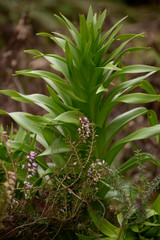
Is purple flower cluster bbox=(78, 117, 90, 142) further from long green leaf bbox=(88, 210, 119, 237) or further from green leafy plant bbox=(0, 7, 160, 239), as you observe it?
long green leaf bbox=(88, 210, 119, 237)

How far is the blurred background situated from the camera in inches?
86.9

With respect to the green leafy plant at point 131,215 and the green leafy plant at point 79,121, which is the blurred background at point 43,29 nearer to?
the green leafy plant at point 79,121

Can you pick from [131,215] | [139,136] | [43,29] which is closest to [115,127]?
[139,136]

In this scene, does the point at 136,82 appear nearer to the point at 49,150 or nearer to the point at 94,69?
the point at 94,69

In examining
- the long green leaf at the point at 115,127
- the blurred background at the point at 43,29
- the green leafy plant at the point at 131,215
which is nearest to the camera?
the green leafy plant at the point at 131,215

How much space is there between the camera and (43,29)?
12.0ft

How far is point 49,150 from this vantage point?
78 cm

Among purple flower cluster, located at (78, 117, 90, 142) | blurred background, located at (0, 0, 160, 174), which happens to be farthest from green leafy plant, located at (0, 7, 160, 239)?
blurred background, located at (0, 0, 160, 174)

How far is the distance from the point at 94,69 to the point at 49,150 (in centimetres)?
25

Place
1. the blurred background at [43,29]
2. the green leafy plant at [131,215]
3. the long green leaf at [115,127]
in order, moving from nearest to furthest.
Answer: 1. the green leafy plant at [131,215]
2. the long green leaf at [115,127]
3. the blurred background at [43,29]

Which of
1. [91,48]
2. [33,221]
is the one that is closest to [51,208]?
[33,221]

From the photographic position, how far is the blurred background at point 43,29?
2207 mm

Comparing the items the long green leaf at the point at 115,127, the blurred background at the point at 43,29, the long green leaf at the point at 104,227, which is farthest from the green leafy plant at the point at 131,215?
the blurred background at the point at 43,29

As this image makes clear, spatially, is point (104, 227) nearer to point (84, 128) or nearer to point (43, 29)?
point (84, 128)
